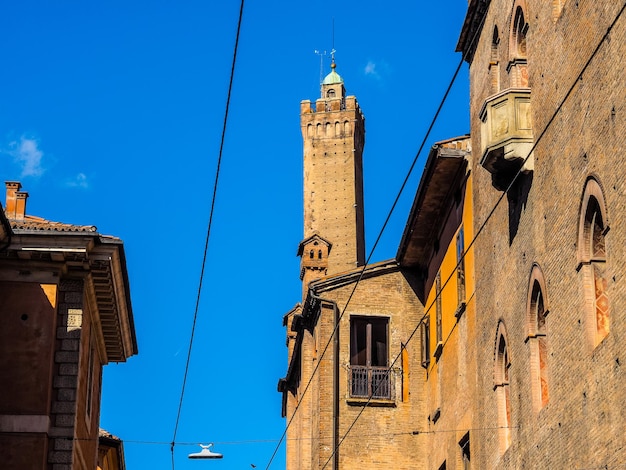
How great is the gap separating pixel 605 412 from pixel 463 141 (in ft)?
35.0

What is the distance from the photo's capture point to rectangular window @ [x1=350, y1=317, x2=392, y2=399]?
28.8 metres

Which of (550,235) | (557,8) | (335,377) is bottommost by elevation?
(550,235)

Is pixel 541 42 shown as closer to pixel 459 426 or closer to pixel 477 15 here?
pixel 477 15

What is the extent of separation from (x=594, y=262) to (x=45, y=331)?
9863mm

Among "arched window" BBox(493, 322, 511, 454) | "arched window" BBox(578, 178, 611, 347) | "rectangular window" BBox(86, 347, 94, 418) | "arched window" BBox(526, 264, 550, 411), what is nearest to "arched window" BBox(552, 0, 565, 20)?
"arched window" BBox(578, 178, 611, 347)

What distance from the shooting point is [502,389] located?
2019cm

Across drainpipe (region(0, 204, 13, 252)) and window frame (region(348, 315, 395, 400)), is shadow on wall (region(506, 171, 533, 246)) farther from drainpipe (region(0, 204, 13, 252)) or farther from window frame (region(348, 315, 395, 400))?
window frame (region(348, 315, 395, 400))

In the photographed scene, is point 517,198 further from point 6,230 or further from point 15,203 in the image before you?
point 15,203

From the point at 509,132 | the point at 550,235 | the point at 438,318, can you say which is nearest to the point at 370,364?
the point at 438,318

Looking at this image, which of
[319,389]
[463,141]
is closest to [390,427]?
[319,389]

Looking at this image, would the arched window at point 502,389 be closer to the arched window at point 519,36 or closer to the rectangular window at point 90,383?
the arched window at point 519,36

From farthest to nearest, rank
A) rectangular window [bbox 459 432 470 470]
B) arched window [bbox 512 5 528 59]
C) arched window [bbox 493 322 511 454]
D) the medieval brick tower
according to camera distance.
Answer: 1. the medieval brick tower
2. rectangular window [bbox 459 432 470 470]
3. arched window [bbox 493 322 511 454]
4. arched window [bbox 512 5 528 59]

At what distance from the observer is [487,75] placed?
70.2 feet

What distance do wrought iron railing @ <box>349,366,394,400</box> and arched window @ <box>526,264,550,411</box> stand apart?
1078 centimetres
